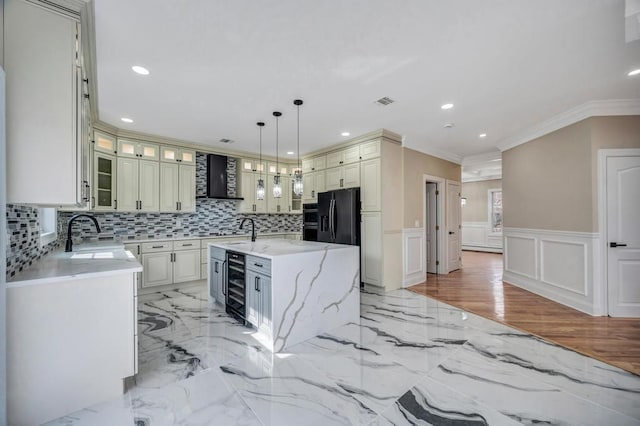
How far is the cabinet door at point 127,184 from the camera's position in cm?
427

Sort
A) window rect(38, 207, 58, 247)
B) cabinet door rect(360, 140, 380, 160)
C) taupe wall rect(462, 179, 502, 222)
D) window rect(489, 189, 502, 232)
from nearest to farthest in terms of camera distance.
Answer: window rect(38, 207, 58, 247)
cabinet door rect(360, 140, 380, 160)
window rect(489, 189, 502, 232)
taupe wall rect(462, 179, 502, 222)

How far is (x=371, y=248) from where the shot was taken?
452 cm

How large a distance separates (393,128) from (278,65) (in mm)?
2321

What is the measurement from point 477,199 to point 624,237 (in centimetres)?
659

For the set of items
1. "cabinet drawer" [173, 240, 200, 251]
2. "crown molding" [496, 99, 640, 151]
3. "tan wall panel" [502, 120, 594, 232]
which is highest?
"crown molding" [496, 99, 640, 151]

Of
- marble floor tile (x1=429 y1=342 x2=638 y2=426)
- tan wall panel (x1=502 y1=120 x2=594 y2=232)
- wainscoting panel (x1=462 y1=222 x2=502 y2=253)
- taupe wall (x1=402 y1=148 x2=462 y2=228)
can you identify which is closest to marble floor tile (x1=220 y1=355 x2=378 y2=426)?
marble floor tile (x1=429 y1=342 x2=638 y2=426)

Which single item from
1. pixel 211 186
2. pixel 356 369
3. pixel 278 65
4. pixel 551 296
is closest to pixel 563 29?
pixel 278 65

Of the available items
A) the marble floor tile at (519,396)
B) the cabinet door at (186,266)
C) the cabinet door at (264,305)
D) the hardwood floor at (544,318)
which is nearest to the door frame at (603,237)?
the hardwood floor at (544,318)

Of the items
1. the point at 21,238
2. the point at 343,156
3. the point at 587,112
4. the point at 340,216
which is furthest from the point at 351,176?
the point at 21,238

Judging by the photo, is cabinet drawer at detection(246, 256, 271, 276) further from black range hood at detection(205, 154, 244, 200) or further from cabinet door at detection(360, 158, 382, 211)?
black range hood at detection(205, 154, 244, 200)

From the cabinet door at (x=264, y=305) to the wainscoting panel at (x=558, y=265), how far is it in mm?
3863

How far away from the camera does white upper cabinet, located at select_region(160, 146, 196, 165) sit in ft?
15.5

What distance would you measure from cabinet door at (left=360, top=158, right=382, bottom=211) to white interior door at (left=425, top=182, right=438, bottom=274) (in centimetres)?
199

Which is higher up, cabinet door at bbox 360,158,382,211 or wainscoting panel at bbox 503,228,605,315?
cabinet door at bbox 360,158,382,211
